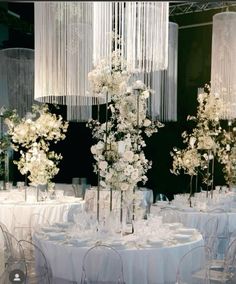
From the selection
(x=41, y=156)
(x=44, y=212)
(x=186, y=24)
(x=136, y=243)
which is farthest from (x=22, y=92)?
(x=136, y=243)

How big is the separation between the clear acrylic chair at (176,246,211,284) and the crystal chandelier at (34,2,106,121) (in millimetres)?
2245

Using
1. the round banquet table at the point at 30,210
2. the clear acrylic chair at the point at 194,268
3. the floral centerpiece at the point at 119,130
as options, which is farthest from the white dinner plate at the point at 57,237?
the round banquet table at the point at 30,210

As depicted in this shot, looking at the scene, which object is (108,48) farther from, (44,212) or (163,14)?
(44,212)

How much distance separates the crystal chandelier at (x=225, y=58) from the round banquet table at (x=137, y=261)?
177 inches

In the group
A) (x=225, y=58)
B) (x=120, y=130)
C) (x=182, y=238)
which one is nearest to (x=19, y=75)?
(x=225, y=58)

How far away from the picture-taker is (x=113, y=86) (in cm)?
497

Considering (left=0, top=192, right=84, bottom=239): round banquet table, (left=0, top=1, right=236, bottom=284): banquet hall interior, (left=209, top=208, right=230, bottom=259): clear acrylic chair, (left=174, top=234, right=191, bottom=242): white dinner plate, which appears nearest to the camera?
(left=0, top=1, right=236, bottom=284): banquet hall interior

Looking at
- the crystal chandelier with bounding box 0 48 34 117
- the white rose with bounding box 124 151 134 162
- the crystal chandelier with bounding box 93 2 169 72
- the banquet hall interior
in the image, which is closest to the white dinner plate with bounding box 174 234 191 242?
the banquet hall interior

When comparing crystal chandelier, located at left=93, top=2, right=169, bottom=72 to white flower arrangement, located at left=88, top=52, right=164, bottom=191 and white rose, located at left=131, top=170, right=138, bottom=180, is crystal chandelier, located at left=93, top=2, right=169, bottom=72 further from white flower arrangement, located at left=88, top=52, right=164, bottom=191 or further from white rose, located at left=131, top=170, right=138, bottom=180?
white rose, located at left=131, top=170, right=138, bottom=180

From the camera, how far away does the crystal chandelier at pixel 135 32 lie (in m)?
5.10

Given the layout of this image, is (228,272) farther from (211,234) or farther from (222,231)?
(222,231)

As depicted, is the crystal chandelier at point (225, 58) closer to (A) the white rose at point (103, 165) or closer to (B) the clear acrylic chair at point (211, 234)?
(B) the clear acrylic chair at point (211, 234)

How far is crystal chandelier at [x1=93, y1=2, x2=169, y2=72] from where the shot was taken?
5102 millimetres

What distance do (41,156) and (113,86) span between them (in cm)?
330
